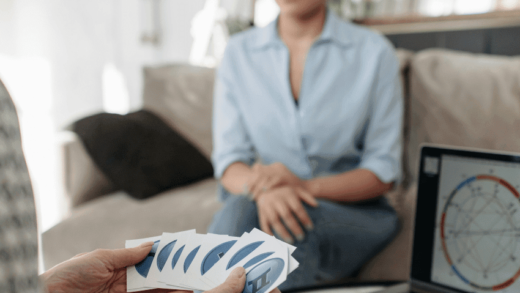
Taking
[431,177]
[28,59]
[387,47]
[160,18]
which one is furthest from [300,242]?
[160,18]

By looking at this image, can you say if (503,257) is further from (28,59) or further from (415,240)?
(28,59)

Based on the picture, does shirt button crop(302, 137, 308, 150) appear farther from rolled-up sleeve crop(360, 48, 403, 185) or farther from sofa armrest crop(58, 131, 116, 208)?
sofa armrest crop(58, 131, 116, 208)

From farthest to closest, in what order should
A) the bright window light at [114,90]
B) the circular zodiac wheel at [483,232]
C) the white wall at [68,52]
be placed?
the bright window light at [114,90], the white wall at [68,52], the circular zodiac wheel at [483,232]

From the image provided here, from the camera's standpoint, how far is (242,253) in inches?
12.0

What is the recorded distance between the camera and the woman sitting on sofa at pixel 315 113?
0.81 m

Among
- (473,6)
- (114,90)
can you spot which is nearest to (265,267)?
(473,6)

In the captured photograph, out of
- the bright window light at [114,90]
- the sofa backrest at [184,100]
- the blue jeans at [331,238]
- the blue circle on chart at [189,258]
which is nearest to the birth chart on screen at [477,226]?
the blue jeans at [331,238]

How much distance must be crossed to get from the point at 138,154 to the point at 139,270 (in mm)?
967

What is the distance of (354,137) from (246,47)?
0.38 metres

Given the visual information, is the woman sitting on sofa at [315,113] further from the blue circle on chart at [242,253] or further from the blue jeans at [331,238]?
the blue circle on chart at [242,253]

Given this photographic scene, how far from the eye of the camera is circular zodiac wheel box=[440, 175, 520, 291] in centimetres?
47

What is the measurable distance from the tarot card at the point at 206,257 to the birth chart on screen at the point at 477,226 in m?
0.37

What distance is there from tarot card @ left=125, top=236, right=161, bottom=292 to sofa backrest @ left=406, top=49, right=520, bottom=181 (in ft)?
3.37

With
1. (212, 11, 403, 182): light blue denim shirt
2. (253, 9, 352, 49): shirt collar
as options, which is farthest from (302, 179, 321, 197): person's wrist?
(253, 9, 352, 49): shirt collar
